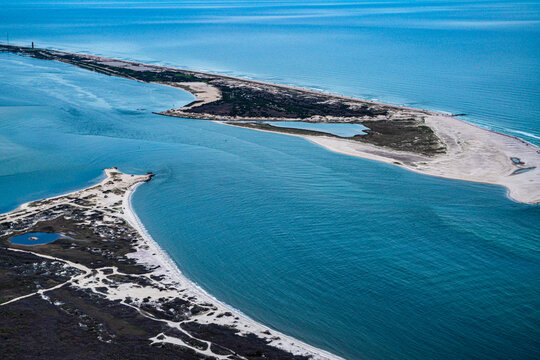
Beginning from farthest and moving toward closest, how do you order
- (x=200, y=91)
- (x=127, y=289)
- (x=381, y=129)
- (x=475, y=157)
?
(x=200, y=91), (x=381, y=129), (x=475, y=157), (x=127, y=289)

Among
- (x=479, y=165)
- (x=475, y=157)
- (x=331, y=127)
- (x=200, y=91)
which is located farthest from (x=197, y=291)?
(x=200, y=91)

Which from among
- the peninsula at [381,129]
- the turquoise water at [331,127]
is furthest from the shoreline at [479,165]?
the turquoise water at [331,127]

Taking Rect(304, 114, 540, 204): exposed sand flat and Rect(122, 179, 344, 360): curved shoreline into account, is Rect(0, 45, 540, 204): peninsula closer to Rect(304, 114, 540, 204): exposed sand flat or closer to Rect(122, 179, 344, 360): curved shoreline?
Rect(304, 114, 540, 204): exposed sand flat

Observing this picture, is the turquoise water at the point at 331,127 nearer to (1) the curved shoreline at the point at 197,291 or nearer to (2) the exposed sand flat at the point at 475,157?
(2) the exposed sand flat at the point at 475,157

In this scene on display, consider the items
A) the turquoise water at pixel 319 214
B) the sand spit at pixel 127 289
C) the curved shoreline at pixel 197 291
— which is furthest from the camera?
the turquoise water at pixel 319 214

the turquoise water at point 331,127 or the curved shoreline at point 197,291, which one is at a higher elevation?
the turquoise water at point 331,127

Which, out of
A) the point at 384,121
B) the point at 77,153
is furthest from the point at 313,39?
the point at 77,153

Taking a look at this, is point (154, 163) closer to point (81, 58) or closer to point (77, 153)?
point (77, 153)

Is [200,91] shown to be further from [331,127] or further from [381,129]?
[381,129]
